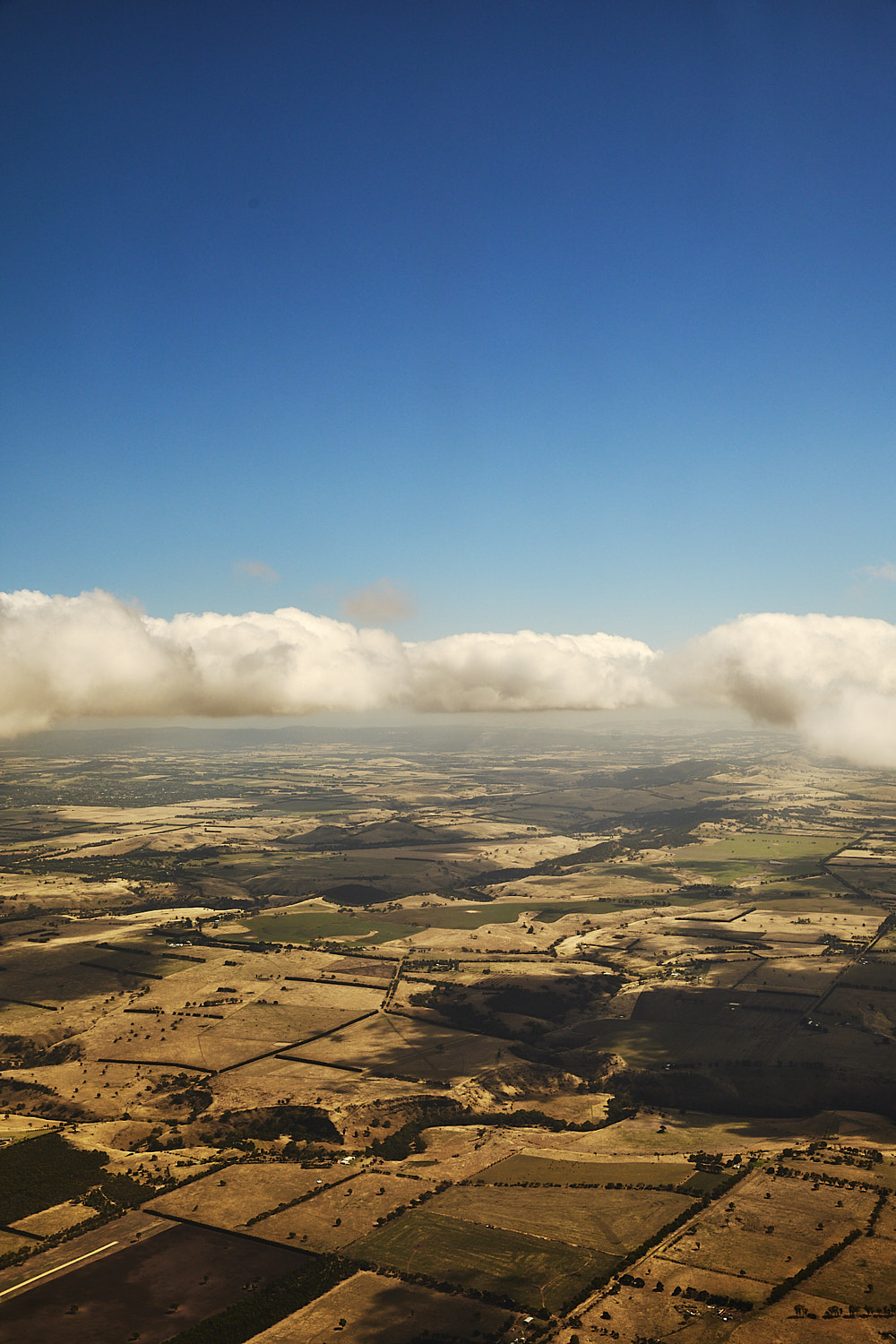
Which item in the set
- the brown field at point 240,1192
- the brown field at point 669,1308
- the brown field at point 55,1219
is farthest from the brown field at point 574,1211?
the brown field at point 55,1219

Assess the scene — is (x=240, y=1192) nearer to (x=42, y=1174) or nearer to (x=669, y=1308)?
(x=42, y=1174)

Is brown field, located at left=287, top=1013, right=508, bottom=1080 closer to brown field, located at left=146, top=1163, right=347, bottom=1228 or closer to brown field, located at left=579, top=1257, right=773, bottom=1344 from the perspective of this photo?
brown field, located at left=146, top=1163, right=347, bottom=1228


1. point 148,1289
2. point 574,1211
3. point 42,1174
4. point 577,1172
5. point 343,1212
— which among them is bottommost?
point 577,1172

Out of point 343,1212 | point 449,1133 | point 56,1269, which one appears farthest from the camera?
point 449,1133

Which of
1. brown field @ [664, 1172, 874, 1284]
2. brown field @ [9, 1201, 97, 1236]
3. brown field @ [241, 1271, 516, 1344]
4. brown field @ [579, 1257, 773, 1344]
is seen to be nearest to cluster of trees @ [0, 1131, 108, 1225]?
brown field @ [9, 1201, 97, 1236]

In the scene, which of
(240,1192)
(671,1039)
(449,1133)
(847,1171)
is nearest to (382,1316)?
(240,1192)

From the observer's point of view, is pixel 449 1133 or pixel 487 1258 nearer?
pixel 487 1258

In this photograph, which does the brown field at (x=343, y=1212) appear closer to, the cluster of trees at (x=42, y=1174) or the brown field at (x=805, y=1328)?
the cluster of trees at (x=42, y=1174)
